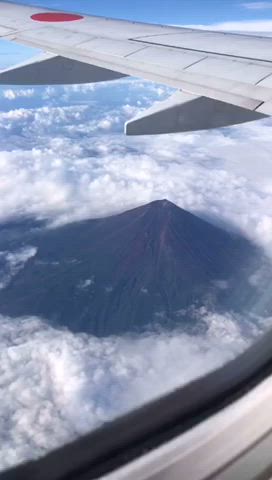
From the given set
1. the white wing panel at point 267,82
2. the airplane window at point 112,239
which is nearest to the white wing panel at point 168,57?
the white wing panel at point 267,82

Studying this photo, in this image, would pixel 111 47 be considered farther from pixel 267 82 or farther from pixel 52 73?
pixel 267 82

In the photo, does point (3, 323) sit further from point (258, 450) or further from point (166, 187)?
point (166, 187)

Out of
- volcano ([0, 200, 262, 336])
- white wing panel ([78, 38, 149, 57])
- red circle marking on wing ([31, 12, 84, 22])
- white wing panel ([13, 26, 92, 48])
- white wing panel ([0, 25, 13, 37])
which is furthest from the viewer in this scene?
volcano ([0, 200, 262, 336])

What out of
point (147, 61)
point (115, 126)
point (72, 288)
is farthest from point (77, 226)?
point (147, 61)

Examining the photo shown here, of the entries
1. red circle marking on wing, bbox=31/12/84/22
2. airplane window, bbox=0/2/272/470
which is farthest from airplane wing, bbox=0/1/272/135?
airplane window, bbox=0/2/272/470

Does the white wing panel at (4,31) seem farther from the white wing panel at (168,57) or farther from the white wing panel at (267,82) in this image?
the white wing panel at (267,82)

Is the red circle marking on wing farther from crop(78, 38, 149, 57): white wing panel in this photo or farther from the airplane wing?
crop(78, 38, 149, 57): white wing panel
